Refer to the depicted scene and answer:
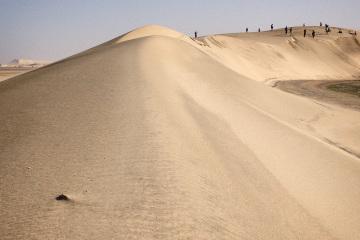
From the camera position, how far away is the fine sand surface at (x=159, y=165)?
233cm

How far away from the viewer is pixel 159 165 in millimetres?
2967

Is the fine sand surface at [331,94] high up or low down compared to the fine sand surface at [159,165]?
down

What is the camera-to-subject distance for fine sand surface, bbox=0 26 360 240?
2.33m

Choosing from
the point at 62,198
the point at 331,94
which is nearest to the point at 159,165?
the point at 62,198

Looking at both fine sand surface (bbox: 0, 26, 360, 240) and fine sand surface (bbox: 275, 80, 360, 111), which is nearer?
fine sand surface (bbox: 0, 26, 360, 240)

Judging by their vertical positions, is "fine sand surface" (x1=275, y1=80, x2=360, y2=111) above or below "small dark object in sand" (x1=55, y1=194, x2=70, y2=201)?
below

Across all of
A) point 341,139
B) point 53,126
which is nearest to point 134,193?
point 53,126

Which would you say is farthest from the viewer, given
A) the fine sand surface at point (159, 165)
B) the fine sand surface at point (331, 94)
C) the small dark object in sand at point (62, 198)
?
the fine sand surface at point (331, 94)

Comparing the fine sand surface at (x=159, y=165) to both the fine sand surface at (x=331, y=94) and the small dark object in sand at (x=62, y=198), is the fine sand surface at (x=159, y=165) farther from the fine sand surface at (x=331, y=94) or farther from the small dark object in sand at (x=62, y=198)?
the fine sand surface at (x=331, y=94)

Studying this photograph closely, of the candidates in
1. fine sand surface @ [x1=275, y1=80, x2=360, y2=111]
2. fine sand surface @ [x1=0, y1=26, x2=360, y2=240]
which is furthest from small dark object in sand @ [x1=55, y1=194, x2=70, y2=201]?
fine sand surface @ [x1=275, y1=80, x2=360, y2=111]

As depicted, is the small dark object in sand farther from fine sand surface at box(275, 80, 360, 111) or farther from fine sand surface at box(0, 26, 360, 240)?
fine sand surface at box(275, 80, 360, 111)

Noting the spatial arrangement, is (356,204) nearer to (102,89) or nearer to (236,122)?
(236,122)

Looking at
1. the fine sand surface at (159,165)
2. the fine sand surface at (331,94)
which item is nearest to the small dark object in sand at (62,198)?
the fine sand surface at (159,165)

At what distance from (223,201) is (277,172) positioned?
61.8 inches
